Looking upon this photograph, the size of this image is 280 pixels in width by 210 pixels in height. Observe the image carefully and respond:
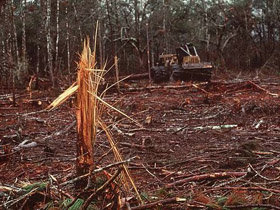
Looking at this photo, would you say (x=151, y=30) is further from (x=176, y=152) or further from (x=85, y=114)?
(x=85, y=114)

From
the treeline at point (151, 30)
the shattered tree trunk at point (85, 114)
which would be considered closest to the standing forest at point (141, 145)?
Result: the shattered tree trunk at point (85, 114)

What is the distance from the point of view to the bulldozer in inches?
704

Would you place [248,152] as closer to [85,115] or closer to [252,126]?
[252,126]

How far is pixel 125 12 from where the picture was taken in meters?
30.0

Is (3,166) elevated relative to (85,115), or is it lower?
lower

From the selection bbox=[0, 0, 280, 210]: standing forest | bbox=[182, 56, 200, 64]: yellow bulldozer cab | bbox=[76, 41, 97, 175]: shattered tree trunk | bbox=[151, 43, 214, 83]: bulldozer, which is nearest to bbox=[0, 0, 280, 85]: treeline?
bbox=[151, 43, 214, 83]: bulldozer

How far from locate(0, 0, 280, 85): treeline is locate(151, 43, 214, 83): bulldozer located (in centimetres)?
425

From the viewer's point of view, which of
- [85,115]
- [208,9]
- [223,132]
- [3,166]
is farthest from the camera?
[208,9]

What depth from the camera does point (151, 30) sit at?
2730cm

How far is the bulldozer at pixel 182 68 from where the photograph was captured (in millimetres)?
17875

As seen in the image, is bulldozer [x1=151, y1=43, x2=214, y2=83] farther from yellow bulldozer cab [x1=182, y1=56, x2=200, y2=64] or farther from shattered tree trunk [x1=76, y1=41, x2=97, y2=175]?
shattered tree trunk [x1=76, y1=41, x2=97, y2=175]

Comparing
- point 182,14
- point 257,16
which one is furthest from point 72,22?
point 257,16

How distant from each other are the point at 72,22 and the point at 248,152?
25.7 meters

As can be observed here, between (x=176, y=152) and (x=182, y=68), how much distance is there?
42.2 ft
